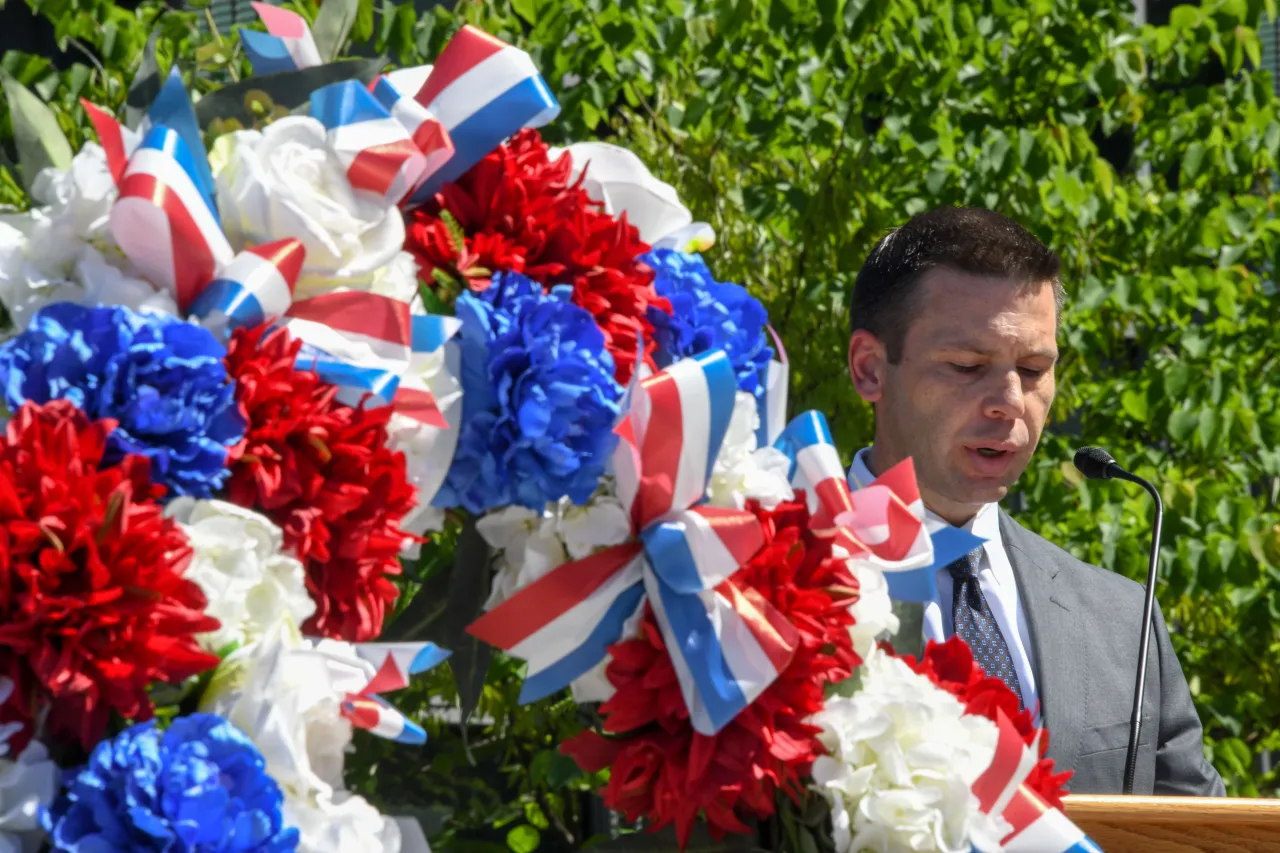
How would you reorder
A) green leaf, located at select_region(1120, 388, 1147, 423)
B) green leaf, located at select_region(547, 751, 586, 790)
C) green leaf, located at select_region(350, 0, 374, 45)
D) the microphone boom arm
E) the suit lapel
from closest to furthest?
green leaf, located at select_region(547, 751, 586, 790)
the microphone boom arm
the suit lapel
green leaf, located at select_region(350, 0, 374, 45)
green leaf, located at select_region(1120, 388, 1147, 423)

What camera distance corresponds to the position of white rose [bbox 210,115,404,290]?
A: 113 centimetres

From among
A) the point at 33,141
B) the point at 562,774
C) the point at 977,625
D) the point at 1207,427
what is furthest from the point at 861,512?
the point at 1207,427

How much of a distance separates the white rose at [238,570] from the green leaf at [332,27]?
1.46ft

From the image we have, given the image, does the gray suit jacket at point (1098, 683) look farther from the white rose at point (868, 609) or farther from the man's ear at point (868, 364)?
the white rose at point (868, 609)

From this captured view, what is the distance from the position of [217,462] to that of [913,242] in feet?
6.74

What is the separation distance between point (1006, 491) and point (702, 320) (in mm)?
1560

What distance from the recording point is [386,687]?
1.07 m

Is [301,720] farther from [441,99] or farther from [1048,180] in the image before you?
→ [1048,180]

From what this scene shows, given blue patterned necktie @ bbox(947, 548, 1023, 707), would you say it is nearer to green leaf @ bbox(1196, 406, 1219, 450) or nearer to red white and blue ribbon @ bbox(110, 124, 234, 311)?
green leaf @ bbox(1196, 406, 1219, 450)

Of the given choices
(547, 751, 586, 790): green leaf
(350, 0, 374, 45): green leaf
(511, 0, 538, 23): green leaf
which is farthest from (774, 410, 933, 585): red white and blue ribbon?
(511, 0, 538, 23): green leaf

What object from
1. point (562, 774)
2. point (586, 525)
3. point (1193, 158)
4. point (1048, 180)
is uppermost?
point (1193, 158)

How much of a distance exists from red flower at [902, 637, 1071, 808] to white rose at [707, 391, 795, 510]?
6.5 inches

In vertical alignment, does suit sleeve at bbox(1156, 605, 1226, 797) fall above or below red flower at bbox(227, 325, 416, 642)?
below

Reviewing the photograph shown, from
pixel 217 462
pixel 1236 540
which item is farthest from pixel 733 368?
pixel 1236 540
